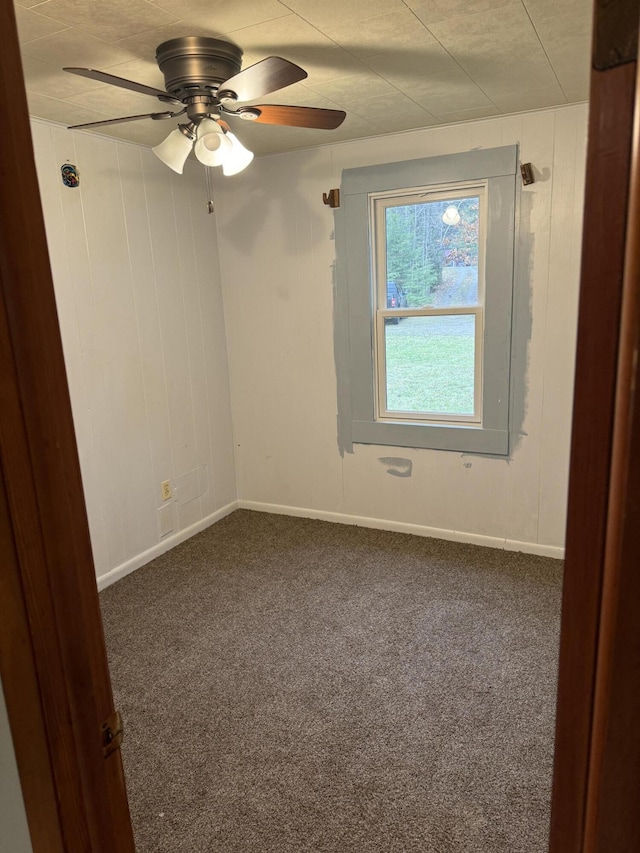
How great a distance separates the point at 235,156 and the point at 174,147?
0.99 feet

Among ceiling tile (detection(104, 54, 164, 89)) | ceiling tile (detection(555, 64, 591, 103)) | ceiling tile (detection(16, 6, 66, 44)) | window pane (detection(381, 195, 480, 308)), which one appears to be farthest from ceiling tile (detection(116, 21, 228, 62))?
window pane (detection(381, 195, 480, 308))

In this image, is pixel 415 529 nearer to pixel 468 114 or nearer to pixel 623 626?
pixel 468 114

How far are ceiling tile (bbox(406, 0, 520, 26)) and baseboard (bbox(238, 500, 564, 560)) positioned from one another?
8.52ft

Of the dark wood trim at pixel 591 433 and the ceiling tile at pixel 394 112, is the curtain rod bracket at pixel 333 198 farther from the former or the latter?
the dark wood trim at pixel 591 433

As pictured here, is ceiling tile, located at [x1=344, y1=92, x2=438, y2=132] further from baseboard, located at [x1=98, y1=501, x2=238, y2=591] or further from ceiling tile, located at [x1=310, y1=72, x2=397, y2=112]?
baseboard, located at [x1=98, y1=501, x2=238, y2=591]

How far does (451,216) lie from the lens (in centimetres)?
325

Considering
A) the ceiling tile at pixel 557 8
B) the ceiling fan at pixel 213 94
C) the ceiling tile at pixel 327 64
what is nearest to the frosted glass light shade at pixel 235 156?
the ceiling fan at pixel 213 94

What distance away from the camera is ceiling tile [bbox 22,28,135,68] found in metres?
1.89

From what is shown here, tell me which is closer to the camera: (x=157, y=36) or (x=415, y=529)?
(x=157, y=36)

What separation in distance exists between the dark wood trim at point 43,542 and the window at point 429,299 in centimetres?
281

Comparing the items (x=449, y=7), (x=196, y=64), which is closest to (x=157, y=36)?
(x=196, y=64)

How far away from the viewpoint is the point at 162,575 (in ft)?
10.8

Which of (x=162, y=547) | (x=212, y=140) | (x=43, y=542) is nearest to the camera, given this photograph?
(x=43, y=542)

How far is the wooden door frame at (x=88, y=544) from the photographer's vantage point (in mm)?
548
